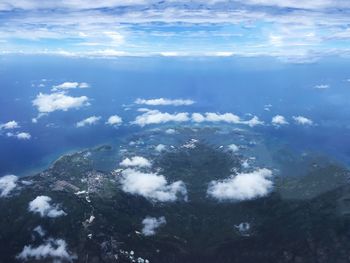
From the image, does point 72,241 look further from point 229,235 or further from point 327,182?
point 327,182

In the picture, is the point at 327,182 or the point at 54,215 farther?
the point at 327,182

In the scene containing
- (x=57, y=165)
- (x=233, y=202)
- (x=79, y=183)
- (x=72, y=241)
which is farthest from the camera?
(x=57, y=165)

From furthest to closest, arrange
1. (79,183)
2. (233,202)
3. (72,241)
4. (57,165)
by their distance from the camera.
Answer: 1. (57,165)
2. (79,183)
3. (233,202)
4. (72,241)

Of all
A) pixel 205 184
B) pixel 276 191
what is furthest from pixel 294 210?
pixel 205 184

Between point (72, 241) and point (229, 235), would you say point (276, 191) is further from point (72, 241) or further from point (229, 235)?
point (72, 241)

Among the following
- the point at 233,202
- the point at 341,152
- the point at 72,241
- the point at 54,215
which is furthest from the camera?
the point at 341,152

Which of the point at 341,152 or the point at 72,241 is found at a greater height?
the point at 72,241

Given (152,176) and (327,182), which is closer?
(327,182)

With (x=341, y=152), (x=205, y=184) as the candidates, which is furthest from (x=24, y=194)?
(x=341, y=152)

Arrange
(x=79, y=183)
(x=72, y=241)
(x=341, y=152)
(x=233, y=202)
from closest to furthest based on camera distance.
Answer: (x=72, y=241) → (x=233, y=202) → (x=79, y=183) → (x=341, y=152)
